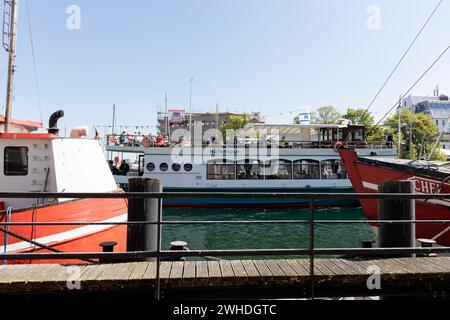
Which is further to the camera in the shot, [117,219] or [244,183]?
[244,183]

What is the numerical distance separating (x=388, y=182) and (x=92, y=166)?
671 centimetres

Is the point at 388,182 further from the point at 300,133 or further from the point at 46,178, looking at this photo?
the point at 300,133

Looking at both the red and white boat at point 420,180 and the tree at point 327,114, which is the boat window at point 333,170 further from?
the tree at point 327,114

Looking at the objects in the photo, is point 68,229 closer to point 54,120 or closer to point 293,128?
point 54,120

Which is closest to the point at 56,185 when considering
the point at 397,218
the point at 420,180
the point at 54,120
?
the point at 54,120

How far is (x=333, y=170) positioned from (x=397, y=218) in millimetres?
18083

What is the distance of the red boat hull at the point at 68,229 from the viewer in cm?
541

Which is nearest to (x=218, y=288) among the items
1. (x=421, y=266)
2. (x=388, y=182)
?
(x=421, y=266)

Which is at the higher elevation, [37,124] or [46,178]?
[37,124]

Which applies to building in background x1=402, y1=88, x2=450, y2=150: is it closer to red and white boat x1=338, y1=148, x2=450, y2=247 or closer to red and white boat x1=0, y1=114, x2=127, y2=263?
red and white boat x1=338, y1=148, x2=450, y2=247

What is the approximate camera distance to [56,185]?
22.4 ft

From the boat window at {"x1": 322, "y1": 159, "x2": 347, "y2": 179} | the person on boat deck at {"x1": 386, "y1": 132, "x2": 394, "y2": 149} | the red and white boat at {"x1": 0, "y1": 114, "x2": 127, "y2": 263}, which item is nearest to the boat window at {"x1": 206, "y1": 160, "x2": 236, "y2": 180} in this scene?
the boat window at {"x1": 322, "y1": 159, "x2": 347, "y2": 179}

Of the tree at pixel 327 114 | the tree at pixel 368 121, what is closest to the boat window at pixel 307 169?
the tree at pixel 368 121

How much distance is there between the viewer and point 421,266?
3289 mm
